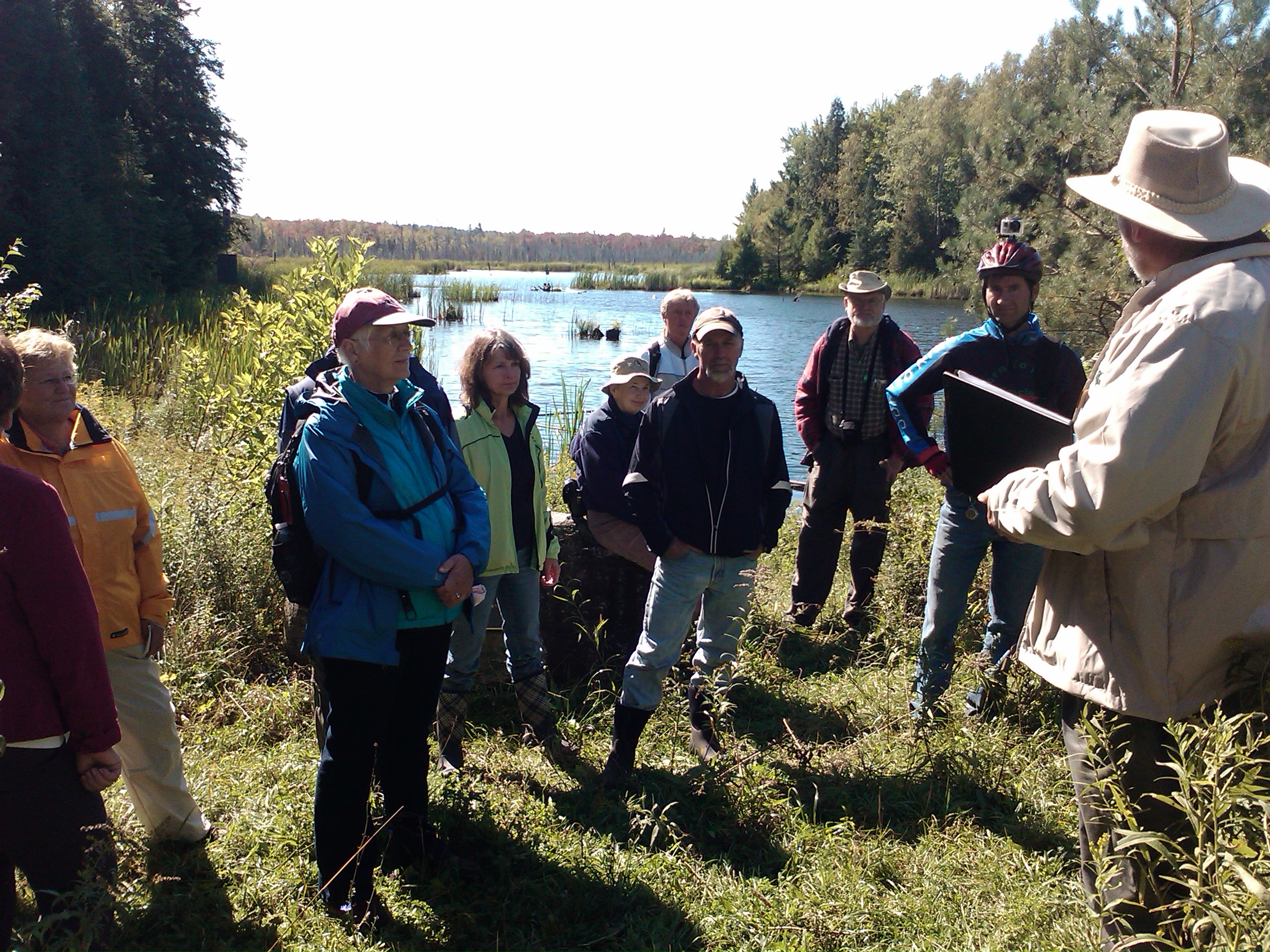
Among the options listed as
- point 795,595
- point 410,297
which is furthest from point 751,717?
point 410,297

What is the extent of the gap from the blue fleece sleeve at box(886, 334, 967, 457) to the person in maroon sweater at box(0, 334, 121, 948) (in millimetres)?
3196

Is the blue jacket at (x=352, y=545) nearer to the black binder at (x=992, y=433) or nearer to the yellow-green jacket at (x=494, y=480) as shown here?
the yellow-green jacket at (x=494, y=480)

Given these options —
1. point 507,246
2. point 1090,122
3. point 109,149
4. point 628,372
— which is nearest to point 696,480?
point 628,372

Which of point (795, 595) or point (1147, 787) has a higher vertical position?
point (1147, 787)

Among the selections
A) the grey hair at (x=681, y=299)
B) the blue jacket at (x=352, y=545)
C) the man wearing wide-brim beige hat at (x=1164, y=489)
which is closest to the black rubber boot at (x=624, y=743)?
the blue jacket at (x=352, y=545)

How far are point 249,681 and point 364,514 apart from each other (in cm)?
240

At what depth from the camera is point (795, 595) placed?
5.45 metres

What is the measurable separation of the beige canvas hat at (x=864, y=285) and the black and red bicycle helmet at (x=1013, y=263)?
1259mm

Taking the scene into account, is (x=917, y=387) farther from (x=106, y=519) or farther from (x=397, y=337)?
(x=106, y=519)

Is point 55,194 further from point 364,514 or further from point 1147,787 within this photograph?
point 1147,787

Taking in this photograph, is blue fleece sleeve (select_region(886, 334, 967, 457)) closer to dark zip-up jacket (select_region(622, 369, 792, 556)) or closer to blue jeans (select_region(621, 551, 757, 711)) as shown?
dark zip-up jacket (select_region(622, 369, 792, 556))

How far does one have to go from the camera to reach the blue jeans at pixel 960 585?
3.80 metres

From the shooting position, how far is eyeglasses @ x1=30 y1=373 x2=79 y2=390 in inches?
108

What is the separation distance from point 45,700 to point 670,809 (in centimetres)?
209
